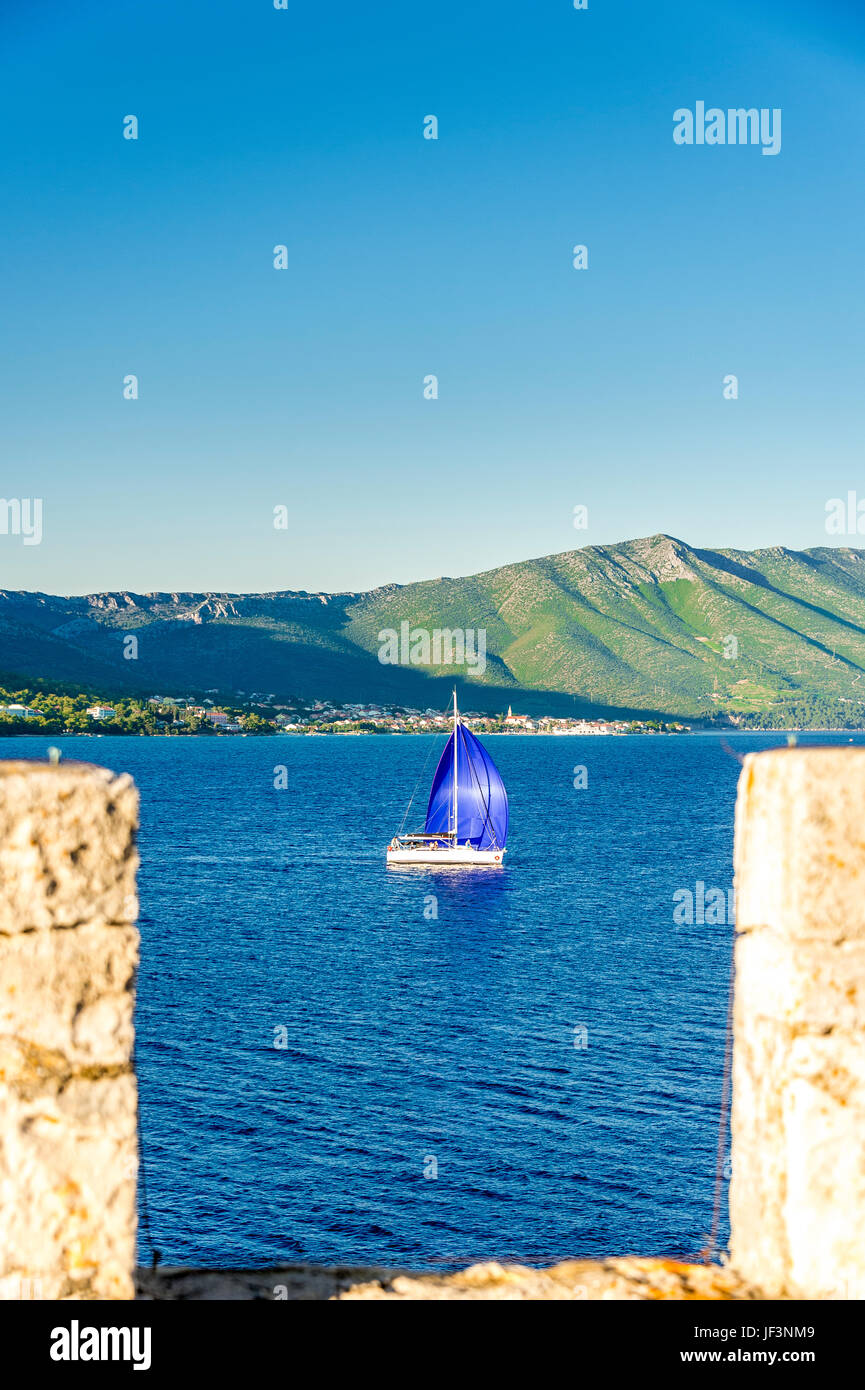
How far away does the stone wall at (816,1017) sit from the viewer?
199 inches

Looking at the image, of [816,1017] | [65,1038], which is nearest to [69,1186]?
[65,1038]

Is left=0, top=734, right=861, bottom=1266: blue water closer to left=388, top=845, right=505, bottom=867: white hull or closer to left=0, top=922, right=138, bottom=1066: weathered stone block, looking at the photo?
left=388, top=845, right=505, bottom=867: white hull

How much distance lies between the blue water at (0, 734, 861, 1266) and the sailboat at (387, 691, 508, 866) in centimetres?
226

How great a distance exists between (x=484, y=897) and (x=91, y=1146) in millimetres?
73356

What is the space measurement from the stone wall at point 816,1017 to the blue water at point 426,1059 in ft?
7.32

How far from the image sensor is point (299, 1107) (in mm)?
36969

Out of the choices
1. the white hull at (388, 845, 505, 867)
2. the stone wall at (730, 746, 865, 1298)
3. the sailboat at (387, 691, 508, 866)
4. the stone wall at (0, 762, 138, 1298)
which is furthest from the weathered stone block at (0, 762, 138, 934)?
the white hull at (388, 845, 505, 867)

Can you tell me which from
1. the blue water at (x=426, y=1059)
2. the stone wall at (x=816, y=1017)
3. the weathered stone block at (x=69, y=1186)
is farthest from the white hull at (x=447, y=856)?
the weathered stone block at (x=69, y=1186)

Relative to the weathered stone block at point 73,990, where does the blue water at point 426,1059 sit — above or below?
below

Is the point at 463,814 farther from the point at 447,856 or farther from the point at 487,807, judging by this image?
the point at 447,856

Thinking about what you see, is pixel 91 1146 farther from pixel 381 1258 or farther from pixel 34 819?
pixel 381 1258

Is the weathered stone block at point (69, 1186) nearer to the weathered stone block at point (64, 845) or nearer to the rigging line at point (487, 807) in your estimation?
the weathered stone block at point (64, 845)

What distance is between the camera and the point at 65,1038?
4.61m

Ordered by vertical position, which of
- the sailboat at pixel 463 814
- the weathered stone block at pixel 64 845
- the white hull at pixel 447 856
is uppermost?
the weathered stone block at pixel 64 845
